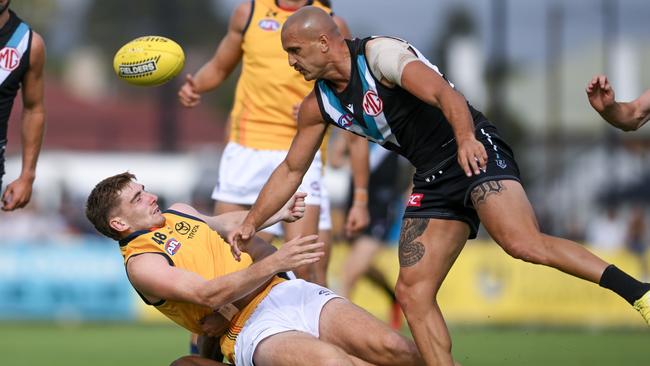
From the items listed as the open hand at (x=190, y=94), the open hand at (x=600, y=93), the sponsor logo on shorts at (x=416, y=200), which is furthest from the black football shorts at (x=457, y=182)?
the open hand at (x=190, y=94)

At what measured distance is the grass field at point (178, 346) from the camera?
10406 millimetres

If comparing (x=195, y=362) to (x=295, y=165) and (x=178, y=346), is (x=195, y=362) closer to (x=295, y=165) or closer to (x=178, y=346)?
(x=295, y=165)

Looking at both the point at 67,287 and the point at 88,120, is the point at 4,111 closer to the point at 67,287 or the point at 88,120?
the point at 67,287

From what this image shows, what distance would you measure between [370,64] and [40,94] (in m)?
2.86

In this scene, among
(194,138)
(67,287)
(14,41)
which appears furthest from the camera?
(194,138)

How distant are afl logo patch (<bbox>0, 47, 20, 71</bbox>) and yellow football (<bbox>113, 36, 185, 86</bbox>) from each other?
2.83 feet

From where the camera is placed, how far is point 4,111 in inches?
312

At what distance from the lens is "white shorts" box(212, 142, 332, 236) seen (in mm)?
8422

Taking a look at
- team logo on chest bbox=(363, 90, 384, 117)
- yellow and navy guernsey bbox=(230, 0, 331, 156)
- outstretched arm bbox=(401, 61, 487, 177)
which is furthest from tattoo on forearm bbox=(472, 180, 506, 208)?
yellow and navy guernsey bbox=(230, 0, 331, 156)

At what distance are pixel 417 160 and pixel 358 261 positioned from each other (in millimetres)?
5802

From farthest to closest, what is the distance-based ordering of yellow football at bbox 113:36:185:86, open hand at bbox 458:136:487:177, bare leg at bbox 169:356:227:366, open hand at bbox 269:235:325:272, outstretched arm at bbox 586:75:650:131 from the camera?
yellow football at bbox 113:36:185:86 < outstretched arm at bbox 586:75:650:131 < bare leg at bbox 169:356:227:366 < open hand at bbox 458:136:487:177 < open hand at bbox 269:235:325:272

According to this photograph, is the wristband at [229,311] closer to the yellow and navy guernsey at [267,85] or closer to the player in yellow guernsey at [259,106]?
the player in yellow guernsey at [259,106]

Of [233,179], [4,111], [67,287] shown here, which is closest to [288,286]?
[233,179]

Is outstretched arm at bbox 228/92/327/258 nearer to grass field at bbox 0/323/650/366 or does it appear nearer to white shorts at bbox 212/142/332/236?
white shorts at bbox 212/142/332/236
